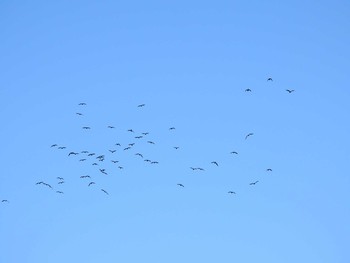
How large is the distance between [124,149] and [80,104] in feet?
21.6

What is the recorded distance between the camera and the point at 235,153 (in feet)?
198

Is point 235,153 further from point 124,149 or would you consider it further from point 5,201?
point 5,201

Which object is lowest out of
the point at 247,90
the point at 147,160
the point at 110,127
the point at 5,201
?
the point at 5,201

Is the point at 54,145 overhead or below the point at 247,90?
below

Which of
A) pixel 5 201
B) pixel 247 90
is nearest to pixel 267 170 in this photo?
pixel 247 90

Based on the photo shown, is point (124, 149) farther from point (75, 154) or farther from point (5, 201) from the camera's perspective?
point (5, 201)

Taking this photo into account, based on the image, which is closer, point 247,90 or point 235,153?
point 247,90

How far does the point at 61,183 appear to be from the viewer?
61781 mm

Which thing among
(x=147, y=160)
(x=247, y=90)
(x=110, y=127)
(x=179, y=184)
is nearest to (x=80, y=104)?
(x=110, y=127)

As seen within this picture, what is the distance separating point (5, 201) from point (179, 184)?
60.7 feet

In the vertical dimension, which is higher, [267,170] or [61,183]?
[267,170]

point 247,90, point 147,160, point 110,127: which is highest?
point 247,90

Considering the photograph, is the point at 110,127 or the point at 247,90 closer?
the point at 247,90

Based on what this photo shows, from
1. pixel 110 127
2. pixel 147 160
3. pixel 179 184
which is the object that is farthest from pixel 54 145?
pixel 179 184
